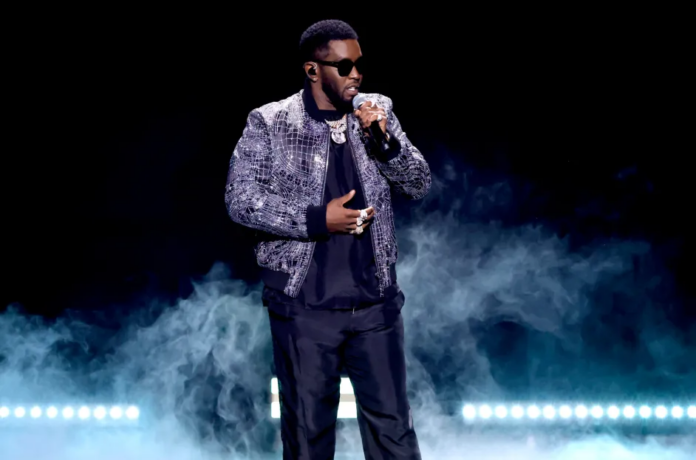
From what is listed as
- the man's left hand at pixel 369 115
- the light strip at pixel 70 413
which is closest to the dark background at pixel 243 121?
the light strip at pixel 70 413

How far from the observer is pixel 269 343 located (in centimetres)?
354

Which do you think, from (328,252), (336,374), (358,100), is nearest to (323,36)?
(358,100)

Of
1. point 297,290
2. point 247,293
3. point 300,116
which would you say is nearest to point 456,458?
point 247,293

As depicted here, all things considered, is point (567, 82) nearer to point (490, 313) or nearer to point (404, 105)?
point (404, 105)

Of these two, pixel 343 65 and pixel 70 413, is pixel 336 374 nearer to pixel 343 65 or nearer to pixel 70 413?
pixel 343 65

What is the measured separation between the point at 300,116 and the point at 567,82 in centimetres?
187

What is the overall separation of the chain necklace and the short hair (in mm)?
194

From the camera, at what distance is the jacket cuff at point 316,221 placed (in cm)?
182

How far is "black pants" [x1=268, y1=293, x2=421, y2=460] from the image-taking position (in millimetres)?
1936

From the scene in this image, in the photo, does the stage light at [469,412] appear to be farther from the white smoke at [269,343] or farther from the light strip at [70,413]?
the light strip at [70,413]

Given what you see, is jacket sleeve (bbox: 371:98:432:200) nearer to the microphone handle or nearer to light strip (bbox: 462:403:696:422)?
the microphone handle

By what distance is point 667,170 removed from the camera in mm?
3490

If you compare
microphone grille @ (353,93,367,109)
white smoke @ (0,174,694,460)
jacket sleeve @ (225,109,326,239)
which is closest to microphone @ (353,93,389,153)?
microphone grille @ (353,93,367,109)

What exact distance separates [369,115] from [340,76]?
228 mm
